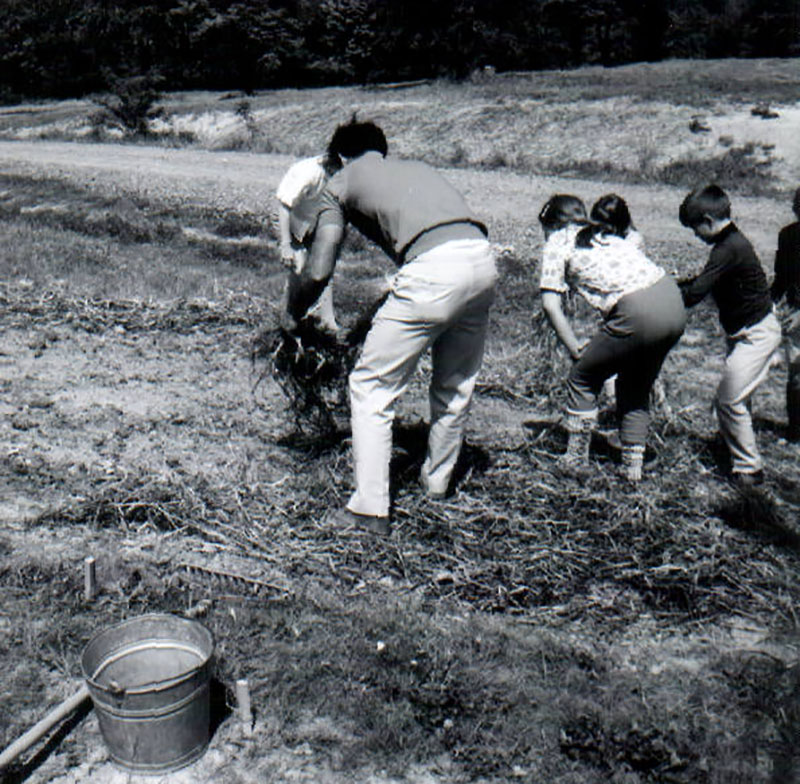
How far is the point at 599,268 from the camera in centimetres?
477

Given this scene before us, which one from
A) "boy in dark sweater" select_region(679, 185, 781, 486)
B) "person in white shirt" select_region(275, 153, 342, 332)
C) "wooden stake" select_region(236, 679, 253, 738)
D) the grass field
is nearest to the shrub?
the grass field

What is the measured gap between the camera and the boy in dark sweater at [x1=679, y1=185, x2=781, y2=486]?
4.78 meters

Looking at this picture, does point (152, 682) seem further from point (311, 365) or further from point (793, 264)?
point (793, 264)

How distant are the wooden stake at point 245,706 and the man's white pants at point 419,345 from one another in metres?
1.36

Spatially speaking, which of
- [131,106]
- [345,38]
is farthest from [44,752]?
[345,38]

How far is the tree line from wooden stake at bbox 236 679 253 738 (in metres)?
30.8

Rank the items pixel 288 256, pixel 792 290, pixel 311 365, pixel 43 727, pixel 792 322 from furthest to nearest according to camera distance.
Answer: pixel 288 256 < pixel 792 322 < pixel 792 290 < pixel 311 365 < pixel 43 727

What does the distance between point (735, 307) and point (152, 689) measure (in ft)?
11.0

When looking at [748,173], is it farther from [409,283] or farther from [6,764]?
[6,764]

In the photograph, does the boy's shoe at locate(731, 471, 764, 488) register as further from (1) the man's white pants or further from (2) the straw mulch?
(1) the man's white pants

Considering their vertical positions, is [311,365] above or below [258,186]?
above

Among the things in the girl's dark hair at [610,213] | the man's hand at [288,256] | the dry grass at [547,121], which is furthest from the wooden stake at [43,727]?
the dry grass at [547,121]

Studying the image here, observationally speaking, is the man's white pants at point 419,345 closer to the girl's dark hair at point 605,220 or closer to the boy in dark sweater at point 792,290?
the girl's dark hair at point 605,220

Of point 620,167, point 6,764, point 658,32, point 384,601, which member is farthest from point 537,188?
point 658,32
